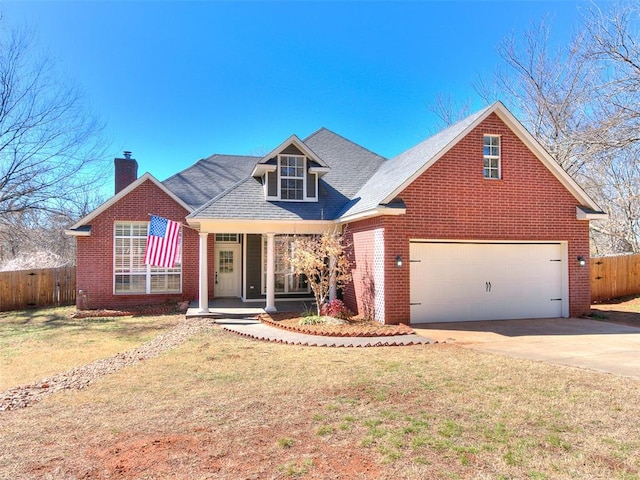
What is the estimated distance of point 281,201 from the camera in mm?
14508

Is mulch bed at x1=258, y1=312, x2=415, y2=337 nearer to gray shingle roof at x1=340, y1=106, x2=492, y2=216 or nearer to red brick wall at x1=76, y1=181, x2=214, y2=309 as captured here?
gray shingle roof at x1=340, y1=106, x2=492, y2=216

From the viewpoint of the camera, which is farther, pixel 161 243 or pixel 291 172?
pixel 291 172

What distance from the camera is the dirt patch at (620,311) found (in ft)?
41.1

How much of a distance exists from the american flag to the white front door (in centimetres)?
410

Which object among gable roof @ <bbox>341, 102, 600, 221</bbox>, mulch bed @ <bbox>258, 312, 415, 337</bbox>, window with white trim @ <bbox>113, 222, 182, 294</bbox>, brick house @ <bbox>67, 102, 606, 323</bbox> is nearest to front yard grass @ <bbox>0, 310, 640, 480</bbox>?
mulch bed @ <bbox>258, 312, 415, 337</bbox>

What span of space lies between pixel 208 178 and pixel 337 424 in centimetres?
1630

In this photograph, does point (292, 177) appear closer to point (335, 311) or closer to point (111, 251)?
point (335, 311)

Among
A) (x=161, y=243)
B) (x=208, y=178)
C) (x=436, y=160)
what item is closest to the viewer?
(x=436, y=160)

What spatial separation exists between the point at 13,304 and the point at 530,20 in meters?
28.5

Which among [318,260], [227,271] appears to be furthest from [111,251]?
[318,260]

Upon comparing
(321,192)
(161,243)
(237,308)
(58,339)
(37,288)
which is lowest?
(58,339)

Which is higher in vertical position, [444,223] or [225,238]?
[444,223]

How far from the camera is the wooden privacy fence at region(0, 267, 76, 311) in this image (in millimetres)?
17141

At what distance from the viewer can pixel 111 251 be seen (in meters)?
16.1
